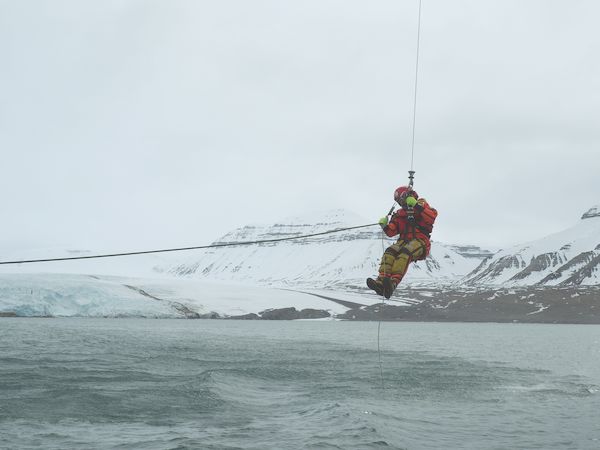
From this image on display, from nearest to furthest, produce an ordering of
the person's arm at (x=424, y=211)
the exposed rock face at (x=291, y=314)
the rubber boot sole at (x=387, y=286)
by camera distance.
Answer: the rubber boot sole at (x=387, y=286) < the person's arm at (x=424, y=211) < the exposed rock face at (x=291, y=314)

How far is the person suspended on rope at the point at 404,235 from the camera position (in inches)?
643

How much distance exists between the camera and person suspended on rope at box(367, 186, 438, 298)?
53.6 feet

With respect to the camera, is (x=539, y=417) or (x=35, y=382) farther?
(x=35, y=382)

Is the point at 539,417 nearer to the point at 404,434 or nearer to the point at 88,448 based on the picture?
the point at 404,434

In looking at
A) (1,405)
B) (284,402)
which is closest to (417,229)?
(284,402)

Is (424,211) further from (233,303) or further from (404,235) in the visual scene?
(233,303)

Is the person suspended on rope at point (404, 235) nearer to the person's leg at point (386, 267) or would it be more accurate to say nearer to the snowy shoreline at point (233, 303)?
the person's leg at point (386, 267)

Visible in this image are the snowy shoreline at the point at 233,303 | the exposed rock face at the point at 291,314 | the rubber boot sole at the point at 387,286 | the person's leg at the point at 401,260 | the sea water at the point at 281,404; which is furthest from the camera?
the exposed rock face at the point at 291,314

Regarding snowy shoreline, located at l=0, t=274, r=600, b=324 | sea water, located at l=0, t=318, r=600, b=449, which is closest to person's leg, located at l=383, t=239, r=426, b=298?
sea water, located at l=0, t=318, r=600, b=449

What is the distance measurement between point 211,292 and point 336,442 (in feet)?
485

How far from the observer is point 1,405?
64.9ft

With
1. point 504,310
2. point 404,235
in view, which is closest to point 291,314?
point 504,310

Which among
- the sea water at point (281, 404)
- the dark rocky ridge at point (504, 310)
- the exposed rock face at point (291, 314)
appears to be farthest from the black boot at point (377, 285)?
the dark rocky ridge at point (504, 310)

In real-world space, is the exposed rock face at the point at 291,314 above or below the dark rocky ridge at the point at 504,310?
below
